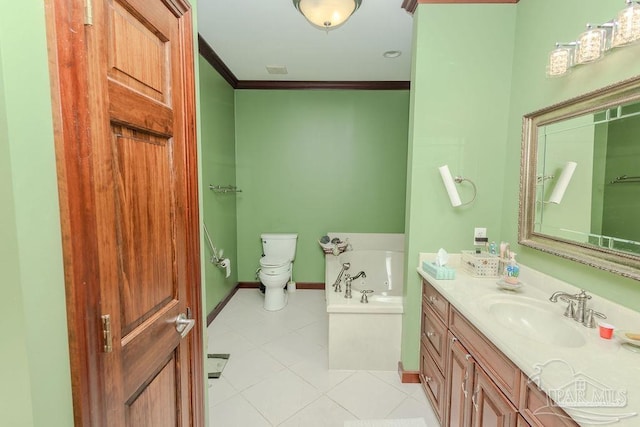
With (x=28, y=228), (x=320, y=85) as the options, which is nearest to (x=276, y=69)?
(x=320, y=85)

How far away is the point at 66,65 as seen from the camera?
644 millimetres

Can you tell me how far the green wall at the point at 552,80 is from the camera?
4.06 feet

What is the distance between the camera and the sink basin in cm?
130

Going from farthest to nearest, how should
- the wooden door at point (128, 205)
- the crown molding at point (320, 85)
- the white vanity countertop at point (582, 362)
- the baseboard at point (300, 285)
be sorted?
the baseboard at point (300, 285), the crown molding at point (320, 85), the white vanity countertop at point (582, 362), the wooden door at point (128, 205)

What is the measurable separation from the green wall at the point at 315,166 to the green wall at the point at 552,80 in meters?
1.99

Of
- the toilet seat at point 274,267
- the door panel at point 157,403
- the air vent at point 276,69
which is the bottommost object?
the toilet seat at point 274,267

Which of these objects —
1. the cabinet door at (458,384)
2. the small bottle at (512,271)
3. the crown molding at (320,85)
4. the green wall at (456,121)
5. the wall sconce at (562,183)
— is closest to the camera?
the cabinet door at (458,384)

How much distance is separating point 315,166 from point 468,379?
3.03m

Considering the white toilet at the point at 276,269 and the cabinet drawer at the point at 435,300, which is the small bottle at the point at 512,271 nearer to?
the cabinet drawer at the point at 435,300

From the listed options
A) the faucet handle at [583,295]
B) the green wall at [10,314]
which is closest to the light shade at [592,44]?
the faucet handle at [583,295]

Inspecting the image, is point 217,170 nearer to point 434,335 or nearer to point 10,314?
point 434,335

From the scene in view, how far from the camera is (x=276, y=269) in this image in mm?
3338

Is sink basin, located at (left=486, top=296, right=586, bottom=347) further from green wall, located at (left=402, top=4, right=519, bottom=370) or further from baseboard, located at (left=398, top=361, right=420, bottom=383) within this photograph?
baseboard, located at (left=398, top=361, right=420, bottom=383)

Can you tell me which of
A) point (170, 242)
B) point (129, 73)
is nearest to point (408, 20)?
point (129, 73)
